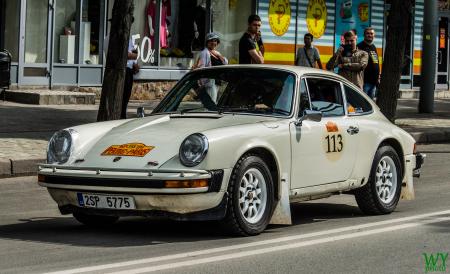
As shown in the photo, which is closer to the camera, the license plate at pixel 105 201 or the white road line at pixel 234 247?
the white road line at pixel 234 247

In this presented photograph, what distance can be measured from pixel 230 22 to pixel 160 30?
2330 millimetres

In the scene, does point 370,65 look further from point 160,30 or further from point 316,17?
point 316,17

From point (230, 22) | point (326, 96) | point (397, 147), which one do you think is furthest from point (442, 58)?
point (326, 96)

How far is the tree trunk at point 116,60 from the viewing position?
1478 cm

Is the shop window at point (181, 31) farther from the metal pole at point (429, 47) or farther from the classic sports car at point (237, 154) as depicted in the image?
the classic sports car at point (237, 154)

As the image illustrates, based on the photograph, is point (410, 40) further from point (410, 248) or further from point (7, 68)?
point (410, 248)

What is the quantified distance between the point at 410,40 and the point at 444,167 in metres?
16.7

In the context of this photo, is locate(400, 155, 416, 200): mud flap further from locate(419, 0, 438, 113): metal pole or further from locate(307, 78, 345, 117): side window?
locate(419, 0, 438, 113): metal pole

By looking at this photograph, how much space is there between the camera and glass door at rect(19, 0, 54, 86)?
21.5 m

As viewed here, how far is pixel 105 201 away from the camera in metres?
8.16

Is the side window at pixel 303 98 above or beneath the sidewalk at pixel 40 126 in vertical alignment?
above

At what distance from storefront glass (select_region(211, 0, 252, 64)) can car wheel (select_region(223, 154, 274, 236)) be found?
1704cm

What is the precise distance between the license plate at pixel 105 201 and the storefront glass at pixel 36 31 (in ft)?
45.6

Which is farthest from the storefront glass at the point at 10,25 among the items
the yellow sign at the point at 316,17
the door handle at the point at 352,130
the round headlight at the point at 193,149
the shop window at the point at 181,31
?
the round headlight at the point at 193,149
